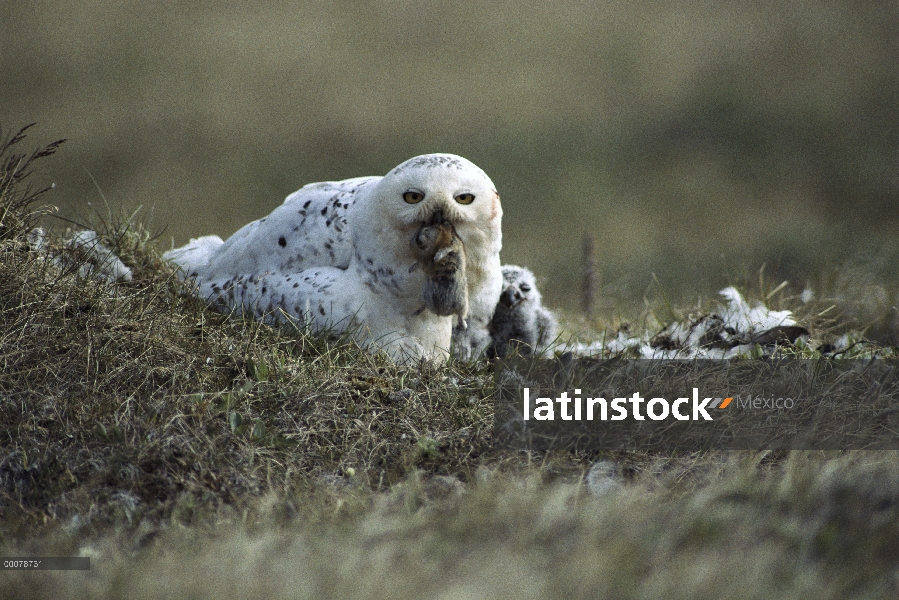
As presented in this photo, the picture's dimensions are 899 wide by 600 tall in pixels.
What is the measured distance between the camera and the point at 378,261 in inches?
159

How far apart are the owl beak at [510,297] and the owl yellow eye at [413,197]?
2.99ft

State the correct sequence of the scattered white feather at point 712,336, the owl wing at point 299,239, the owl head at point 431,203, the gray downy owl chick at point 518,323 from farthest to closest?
the gray downy owl chick at point 518,323, the scattered white feather at point 712,336, the owl wing at point 299,239, the owl head at point 431,203

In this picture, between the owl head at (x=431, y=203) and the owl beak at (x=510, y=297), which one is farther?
the owl beak at (x=510, y=297)

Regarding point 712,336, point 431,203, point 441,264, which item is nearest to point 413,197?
point 431,203

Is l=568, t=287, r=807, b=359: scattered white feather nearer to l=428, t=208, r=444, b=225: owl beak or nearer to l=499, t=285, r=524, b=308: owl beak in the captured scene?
l=499, t=285, r=524, b=308: owl beak

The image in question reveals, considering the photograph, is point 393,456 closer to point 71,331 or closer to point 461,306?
point 461,306

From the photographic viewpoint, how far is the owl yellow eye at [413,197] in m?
3.89

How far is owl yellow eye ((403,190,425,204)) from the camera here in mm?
3895

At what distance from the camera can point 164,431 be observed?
3.14 meters

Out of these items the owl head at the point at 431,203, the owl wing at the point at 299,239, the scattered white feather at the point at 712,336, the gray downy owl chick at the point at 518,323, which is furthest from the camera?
the gray downy owl chick at the point at 518,323

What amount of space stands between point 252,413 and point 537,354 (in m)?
1.42

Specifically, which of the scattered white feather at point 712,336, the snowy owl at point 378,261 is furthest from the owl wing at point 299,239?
the scattered white feather at point 712,336

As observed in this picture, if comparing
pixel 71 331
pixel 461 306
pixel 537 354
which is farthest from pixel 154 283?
pixel 537 354

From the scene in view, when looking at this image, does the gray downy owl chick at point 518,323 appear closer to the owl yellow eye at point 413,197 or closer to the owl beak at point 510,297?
the owl beak at point 510,297
